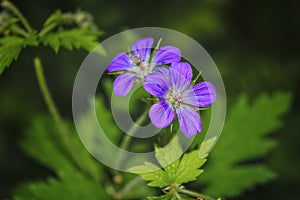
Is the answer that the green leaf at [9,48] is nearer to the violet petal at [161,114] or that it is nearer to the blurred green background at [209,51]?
the violet petal at [161,114]

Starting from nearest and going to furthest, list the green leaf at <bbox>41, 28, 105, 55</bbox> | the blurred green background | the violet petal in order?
1. the violet petal
2. the green leaf at <bbox>41, 28, 105, 55</bbox>
3. the blurred green background

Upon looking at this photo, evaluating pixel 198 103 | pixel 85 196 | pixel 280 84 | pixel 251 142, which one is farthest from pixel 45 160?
pixel 280 84

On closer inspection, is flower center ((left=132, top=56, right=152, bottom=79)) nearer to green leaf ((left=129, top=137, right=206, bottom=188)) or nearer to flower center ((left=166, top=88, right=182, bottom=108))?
flower center ((left=166, top=88, right=182, bottom=108))

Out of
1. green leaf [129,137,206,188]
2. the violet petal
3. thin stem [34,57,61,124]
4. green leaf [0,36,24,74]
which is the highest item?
thin stem [34,57,61,124]

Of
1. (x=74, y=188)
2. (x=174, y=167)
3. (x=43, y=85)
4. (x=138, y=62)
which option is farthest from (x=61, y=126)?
(x=174, y=167)

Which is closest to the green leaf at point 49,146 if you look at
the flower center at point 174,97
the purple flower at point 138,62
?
the purple flower at point 138,62

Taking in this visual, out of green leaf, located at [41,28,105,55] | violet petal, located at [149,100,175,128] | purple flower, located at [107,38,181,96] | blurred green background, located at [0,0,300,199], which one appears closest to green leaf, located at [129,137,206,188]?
violet petal, located at [149,100,175,128]

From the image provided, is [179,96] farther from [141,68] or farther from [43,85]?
[43,85]
